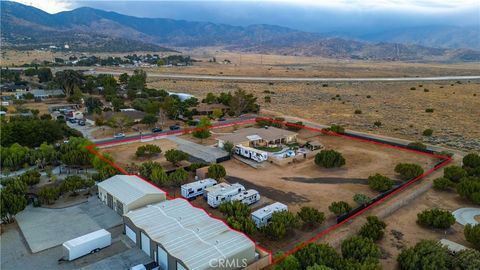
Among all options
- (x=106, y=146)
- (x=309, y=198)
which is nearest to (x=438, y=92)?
(x=309, y=198)

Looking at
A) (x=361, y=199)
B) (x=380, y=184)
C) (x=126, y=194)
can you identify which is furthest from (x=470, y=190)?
(x=126, y=194)

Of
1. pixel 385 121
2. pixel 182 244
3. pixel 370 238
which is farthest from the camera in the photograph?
pixel 385 121

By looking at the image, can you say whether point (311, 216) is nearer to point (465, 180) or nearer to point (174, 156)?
point (465, 180)

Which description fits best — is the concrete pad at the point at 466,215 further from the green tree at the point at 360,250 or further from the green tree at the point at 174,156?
the green tree at the point at 174,156

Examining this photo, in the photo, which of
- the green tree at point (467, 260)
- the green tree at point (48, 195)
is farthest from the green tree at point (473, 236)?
the green tree at point (48, 195)

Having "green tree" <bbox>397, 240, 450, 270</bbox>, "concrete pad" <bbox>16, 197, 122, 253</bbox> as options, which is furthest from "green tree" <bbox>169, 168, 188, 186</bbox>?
"green tree" <bbox>397, 240, 450, 270</bbox>

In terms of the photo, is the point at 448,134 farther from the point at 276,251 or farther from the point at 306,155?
the point at 276,251
